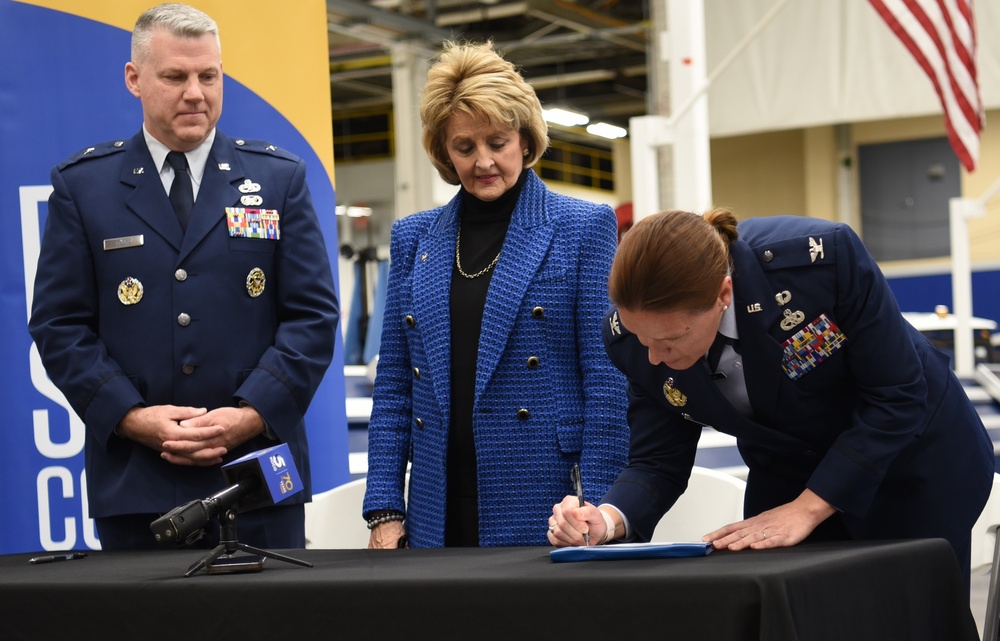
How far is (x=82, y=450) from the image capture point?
257cm

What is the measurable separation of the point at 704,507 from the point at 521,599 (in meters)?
1.02

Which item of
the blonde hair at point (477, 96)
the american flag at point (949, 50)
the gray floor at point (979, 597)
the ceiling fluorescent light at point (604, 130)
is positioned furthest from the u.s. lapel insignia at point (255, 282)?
the ceiling fluorescent light at point (604, 130)

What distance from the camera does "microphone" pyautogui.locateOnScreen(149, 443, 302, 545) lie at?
1.57 m

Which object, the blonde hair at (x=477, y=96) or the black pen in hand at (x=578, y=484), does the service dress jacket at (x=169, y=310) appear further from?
the black pen in hand at (x=578, y=484)

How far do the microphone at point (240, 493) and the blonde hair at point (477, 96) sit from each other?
693 mm

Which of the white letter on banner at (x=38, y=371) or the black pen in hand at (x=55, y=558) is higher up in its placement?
the white letter on banner at (x=38, y=371)

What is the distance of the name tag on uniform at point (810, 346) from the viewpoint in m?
1.75

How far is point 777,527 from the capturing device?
66.4 inches

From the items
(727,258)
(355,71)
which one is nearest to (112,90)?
(727,258)

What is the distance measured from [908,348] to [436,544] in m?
0.79

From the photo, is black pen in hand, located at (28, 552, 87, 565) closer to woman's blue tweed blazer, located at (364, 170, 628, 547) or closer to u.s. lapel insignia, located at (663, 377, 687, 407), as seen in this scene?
woman's blue tweed blazer, located at (364, 170, 628, 547)

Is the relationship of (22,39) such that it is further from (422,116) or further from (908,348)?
(908,348)

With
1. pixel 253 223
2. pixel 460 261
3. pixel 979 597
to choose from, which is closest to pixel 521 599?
pixel 460 261

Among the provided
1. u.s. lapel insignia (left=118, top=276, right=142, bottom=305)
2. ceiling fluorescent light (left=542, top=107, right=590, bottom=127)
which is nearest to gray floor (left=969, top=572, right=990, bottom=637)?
u.s. lapel insignia (left=118, top=276, right=142, bottom=305)
